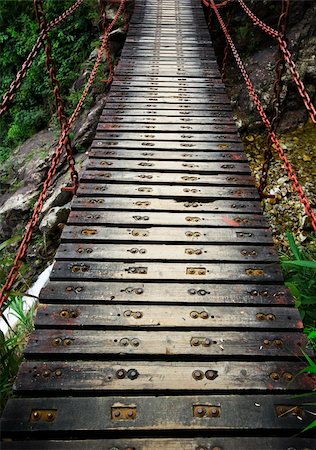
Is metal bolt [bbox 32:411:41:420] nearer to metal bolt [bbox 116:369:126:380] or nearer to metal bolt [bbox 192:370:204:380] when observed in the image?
metal bolt [bbox 116:369:126:380]

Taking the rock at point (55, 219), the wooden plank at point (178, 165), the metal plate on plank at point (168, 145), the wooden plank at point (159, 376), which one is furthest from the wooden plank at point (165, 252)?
the rock at point (55, 219)

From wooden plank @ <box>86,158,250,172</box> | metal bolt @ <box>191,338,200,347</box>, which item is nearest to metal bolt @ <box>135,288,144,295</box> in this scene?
metal bolt @ <box>191,338,200,347</box>

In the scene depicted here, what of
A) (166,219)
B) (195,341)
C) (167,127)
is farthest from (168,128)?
(195,341)

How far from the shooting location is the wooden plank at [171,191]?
10.1 ft

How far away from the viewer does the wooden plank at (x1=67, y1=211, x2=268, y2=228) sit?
9.14 ft

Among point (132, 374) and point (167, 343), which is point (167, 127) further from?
point (132, 374)

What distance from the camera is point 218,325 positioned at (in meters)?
2.05

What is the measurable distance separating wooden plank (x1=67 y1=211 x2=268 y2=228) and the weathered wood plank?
1.35 metres

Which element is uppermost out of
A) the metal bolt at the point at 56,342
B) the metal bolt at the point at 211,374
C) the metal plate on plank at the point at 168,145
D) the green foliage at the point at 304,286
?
the metal plate on plank at the point at 168,145

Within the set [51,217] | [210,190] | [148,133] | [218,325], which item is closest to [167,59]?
[148,133]

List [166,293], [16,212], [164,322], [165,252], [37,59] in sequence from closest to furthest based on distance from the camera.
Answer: [164,322] < [166,293] < [165,252] < [16,212] < [37,59]

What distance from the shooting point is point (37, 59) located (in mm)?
8500

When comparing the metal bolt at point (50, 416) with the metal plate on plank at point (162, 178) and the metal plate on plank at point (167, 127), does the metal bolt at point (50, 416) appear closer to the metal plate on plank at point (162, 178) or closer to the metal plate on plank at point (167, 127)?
the metal plate on plank at point (162, 178)

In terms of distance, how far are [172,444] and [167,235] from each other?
4.68 feet
